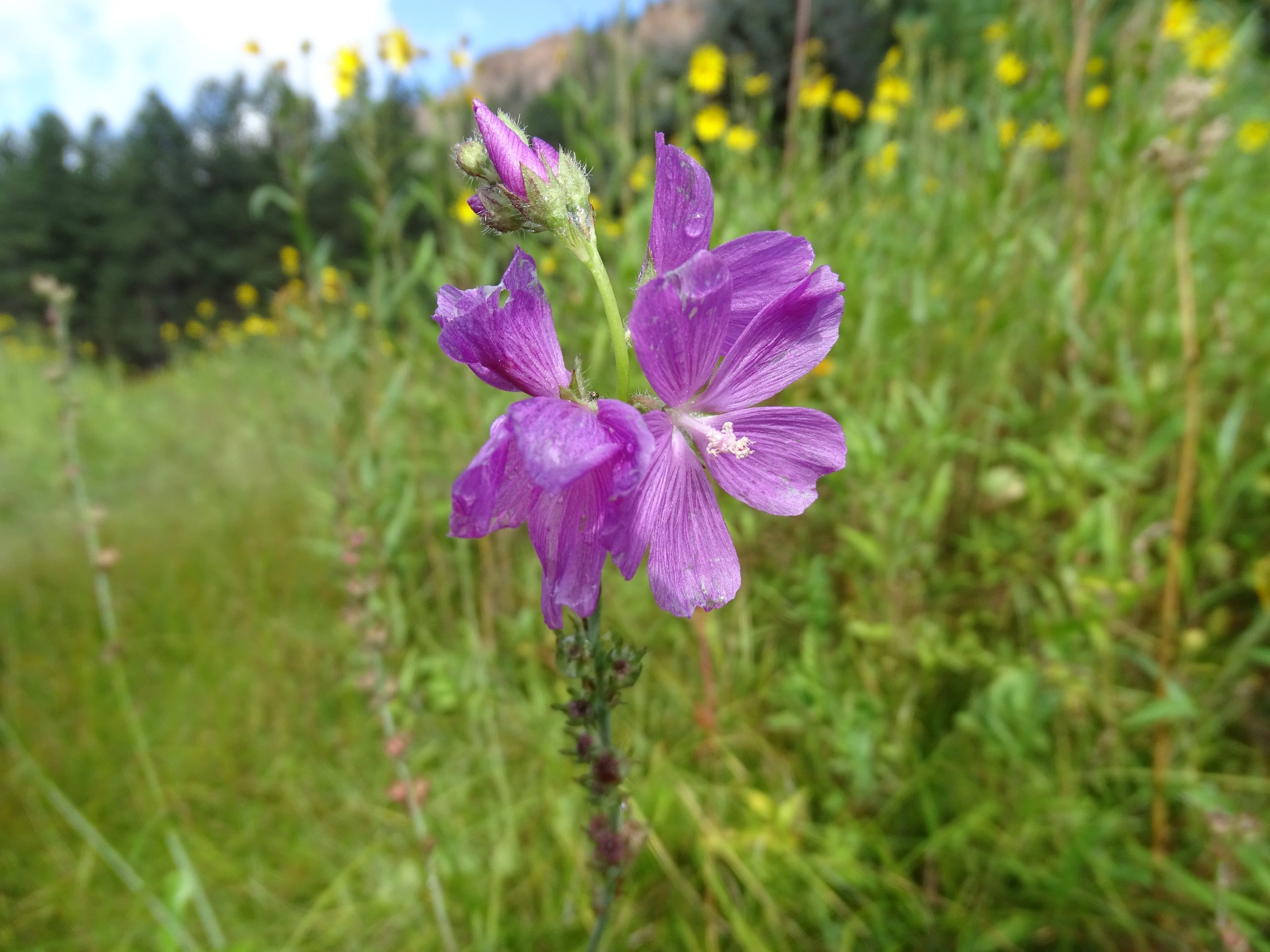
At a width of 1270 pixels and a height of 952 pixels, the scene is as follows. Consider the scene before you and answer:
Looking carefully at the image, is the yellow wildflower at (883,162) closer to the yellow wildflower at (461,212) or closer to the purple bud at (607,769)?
the yellow wildflower at (461,212)

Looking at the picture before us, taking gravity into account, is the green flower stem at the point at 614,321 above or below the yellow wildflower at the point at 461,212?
below

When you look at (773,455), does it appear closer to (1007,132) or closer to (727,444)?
(727,444)

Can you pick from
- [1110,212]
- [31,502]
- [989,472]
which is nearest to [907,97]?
[1110,212]

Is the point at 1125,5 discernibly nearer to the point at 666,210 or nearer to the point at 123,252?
the point at 666,210

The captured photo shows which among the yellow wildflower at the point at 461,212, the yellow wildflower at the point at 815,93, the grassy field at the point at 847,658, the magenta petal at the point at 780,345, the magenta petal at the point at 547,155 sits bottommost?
the grassy field at the point at 847,658

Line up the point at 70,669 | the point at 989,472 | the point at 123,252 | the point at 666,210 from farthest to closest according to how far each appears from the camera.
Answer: the point at 123,252 → the point at 70,669 → the point at 989,472 → the point at 666,210

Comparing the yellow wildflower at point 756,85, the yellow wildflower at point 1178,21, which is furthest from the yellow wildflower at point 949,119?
the yellow wildflower at point 756,85

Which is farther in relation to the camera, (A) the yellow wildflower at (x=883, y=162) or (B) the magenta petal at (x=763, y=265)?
(A) the yellow wildflower at (x=883, y=162)
